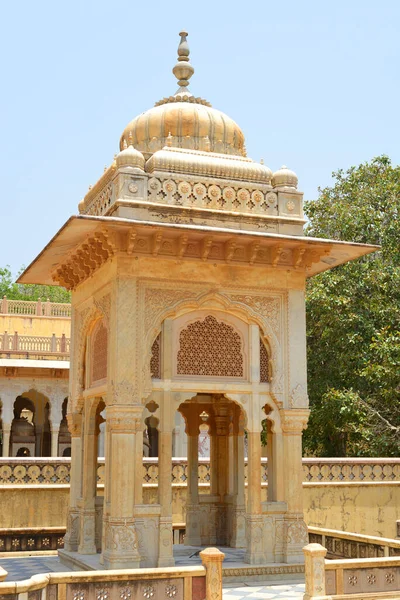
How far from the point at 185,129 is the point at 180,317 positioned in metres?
3.04

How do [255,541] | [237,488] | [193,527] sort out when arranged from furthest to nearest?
1. [193,527]
2. [237,488]
3. [255,541]

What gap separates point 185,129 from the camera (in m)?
11.7

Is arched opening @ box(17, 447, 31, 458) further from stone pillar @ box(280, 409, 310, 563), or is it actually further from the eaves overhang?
stone pillar @ box(280, 409, 310, 563)

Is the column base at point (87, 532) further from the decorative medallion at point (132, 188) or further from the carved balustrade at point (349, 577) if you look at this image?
the decorative medallion at point (132, 188)

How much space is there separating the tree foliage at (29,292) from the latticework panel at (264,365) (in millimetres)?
34979

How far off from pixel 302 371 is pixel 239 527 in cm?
293

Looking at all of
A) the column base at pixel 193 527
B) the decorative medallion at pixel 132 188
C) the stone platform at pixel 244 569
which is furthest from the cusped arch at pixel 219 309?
the column base at pixel 193 527

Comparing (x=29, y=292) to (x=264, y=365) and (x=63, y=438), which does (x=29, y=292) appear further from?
(x=264, y=365)

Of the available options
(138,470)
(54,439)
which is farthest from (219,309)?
(54,439)

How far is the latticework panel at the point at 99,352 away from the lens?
1100 cm

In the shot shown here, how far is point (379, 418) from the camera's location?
62.6 feet

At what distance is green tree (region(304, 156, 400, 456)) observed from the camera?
18734 millimetres

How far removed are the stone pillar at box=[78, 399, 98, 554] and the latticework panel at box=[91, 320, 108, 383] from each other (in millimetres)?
503

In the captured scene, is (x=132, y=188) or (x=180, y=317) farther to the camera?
(x=180, y=317)
